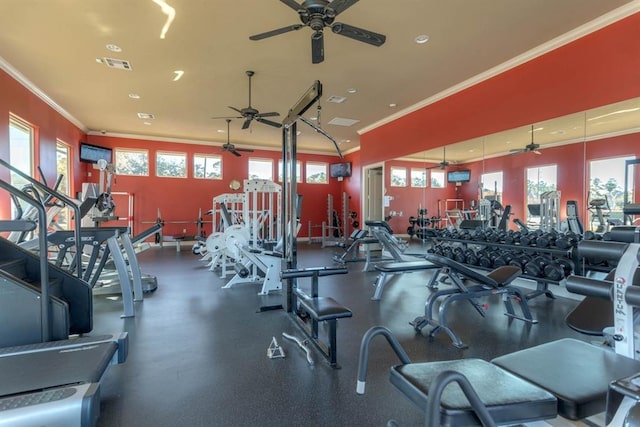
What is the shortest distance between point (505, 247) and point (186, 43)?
480 cm

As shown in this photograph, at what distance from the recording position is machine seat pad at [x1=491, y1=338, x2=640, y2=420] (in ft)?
3.31

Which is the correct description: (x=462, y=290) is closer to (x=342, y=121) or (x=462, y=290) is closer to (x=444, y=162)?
(x=444, y=162)

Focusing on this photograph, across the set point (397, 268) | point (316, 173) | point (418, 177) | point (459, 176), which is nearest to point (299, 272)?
point (397, 268)

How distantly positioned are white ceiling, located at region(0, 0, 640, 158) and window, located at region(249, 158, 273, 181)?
12.0 ft

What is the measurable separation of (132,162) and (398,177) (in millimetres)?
7289

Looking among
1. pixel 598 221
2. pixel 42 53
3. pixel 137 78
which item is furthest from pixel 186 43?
pixel 598 221

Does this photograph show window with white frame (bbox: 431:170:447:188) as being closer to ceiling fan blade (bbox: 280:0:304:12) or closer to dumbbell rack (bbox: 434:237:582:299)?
dumbbell rack (bbox: 434:237:582:299)

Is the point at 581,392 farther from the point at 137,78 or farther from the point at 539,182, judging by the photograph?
the point at 137,78

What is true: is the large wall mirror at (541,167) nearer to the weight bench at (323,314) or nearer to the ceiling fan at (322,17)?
the ceiling fan at (322,17)

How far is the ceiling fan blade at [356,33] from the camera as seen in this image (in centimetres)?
274

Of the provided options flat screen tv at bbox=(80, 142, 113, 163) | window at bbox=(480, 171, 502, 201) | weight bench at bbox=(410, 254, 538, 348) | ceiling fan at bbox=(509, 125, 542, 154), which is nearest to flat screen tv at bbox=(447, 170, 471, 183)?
window at bbox=(480, 171, 502, 201)

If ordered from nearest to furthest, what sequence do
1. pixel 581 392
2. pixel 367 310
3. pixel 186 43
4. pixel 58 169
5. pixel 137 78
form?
1. pixel 581 392
2. pixel 367 310
3. pixel 186 43
4. pixel 137 78
5. pixel 58 169

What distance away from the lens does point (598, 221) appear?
12.2 ft

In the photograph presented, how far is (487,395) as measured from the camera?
105cm
